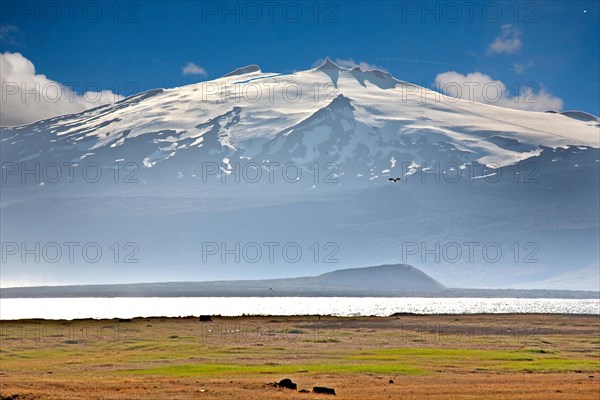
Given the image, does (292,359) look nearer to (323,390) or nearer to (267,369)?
(267,369)

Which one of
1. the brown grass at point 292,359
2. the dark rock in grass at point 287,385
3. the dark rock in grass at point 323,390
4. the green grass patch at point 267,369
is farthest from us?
the green grass patch at point 267,369

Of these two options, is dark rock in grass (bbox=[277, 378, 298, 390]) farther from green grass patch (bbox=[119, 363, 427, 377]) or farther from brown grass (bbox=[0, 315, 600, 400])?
green grass patch (bbox=[119, 363, 427, 377])

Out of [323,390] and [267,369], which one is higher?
[323,390]

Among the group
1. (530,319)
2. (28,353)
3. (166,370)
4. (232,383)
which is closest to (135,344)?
(28,353)

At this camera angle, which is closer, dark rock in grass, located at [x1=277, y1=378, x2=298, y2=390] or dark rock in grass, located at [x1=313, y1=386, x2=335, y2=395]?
dark rock in grass, located at [x1=313, y1=386, x2=335, y2=395]

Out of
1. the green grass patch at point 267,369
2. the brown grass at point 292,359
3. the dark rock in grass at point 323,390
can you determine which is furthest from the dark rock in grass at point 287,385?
the green grass patch at point 267,369

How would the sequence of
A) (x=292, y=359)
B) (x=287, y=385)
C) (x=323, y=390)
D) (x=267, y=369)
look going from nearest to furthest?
(x=323, y=390) < (x=287, y=385) < (x=267, y=369) < (x=292, y=359)

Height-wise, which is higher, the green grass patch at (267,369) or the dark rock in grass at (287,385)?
the dark rock in grass at (287,385)

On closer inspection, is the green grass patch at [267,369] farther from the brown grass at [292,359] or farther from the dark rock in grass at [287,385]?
the dark rock in grass at [287,385]

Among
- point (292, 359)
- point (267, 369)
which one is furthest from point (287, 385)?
point (292, 359)

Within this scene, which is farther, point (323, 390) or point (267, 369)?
point (267, 369)

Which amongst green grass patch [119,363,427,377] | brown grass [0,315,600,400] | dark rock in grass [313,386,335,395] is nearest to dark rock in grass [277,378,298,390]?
brown grass [0,315,600,400]

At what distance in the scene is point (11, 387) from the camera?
51.5 m

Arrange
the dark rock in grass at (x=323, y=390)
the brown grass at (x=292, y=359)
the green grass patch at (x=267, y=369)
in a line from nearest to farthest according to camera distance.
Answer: the dark rock in grass at (x=323, y=390)
the brown grass at (x=292, y=359)
the green grass patch at (x=267, y=369)
